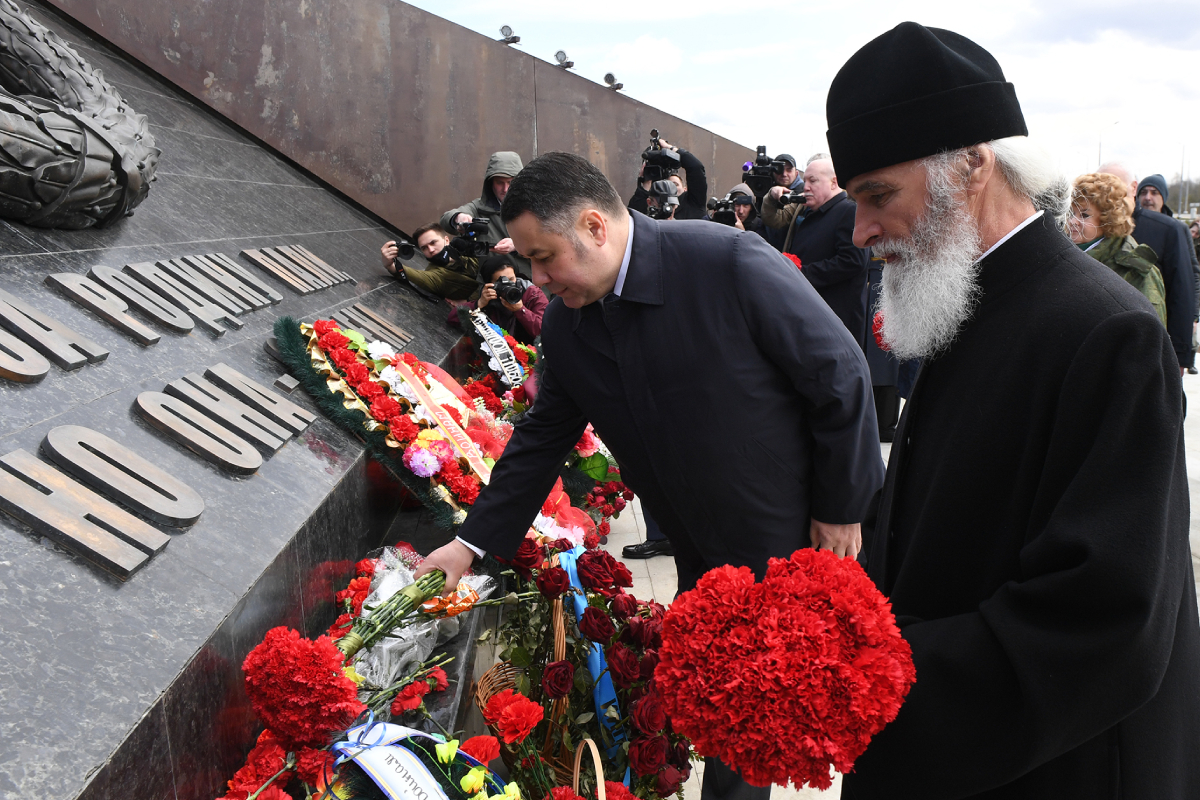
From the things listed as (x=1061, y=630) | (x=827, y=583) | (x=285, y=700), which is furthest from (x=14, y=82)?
(x=1061, y=630)

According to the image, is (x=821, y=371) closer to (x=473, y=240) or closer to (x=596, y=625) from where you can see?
(x=596, y=625)

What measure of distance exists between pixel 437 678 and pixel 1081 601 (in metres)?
1.76

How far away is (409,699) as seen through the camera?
2.10 meters

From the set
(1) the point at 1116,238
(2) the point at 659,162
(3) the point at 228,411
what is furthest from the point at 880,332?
(2) the point at 659,162

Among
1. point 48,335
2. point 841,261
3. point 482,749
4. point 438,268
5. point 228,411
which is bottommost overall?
point 438,268

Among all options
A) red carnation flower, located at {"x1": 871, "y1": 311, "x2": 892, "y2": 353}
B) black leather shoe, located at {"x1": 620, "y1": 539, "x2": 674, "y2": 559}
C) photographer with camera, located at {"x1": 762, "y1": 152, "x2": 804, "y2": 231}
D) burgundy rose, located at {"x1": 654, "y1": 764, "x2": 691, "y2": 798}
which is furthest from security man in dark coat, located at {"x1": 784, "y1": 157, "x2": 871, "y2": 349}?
burgundy rose, located at {"x1": 654, "y1": 764, "x2": 691, "y2": 798}

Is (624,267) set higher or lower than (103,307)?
higher

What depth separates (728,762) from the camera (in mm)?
1114

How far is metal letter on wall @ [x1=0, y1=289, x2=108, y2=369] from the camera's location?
242cm

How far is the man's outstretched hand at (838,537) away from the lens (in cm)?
224

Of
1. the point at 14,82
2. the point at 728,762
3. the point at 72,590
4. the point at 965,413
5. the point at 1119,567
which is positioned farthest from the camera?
the point at 14,82

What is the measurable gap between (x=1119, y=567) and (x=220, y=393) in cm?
265

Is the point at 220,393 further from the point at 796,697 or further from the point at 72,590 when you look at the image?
the point at 796,697

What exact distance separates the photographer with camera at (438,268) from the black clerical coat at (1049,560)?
527 cm
